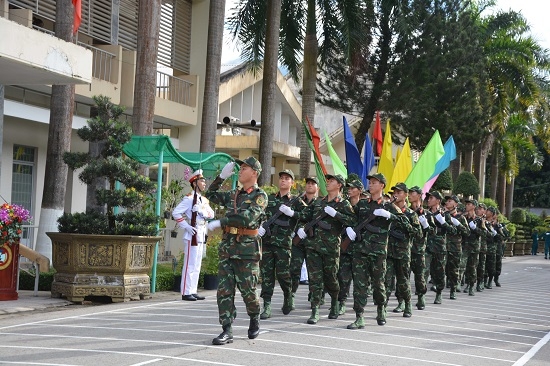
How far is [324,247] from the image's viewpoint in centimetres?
1196

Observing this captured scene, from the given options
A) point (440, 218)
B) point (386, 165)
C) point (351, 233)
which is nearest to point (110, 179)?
point (351, 233)

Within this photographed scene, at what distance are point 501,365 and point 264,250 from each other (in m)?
3.92

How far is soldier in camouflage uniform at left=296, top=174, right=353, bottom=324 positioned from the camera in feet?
38.9

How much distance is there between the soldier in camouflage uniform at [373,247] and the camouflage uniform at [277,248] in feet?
2.88

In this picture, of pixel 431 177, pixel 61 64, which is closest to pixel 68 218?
pixel 61 64

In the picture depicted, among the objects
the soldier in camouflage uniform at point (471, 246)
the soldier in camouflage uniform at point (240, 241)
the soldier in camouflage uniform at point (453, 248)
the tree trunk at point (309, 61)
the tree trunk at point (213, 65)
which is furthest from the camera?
the tree trunk at point (309, 61)

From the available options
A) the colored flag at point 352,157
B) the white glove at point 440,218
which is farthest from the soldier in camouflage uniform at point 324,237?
the colored flag at point 352,157

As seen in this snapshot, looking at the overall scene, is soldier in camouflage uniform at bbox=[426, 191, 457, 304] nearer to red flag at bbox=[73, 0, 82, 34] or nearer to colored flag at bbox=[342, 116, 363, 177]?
colored flag at bbox=[342, 116, 363, 177]

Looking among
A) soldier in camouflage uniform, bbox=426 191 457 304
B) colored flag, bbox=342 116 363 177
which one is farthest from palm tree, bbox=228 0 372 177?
soldier in camouflage uniform, bbox=426 191 457 304

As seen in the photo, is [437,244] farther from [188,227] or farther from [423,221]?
[188,227]

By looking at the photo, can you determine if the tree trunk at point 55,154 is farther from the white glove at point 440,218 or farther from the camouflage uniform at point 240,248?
the camouflage uniform at point 240,248

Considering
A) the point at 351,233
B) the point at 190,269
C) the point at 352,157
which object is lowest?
the point at 190,269

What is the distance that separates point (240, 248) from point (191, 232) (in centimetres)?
473

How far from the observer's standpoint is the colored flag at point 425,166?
19266mm
